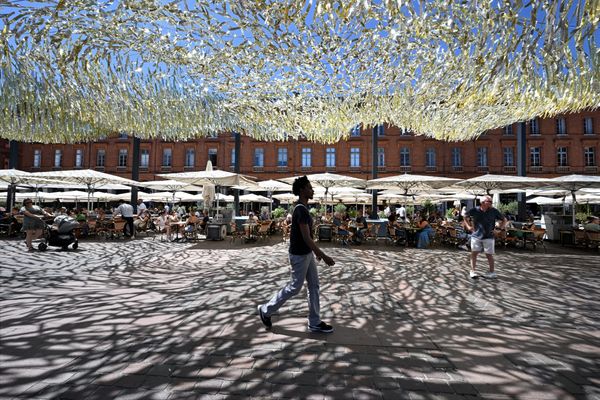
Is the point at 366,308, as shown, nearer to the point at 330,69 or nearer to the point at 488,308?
the point at 488,308

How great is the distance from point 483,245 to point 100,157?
3899 centimetres

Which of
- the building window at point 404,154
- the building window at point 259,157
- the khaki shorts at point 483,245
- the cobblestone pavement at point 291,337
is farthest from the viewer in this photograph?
the building window at point 259,157

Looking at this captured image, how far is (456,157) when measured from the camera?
31516mm

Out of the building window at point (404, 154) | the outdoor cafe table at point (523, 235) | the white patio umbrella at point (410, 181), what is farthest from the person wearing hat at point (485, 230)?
the building window at point (404, 154)

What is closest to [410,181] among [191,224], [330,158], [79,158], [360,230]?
[360,230]

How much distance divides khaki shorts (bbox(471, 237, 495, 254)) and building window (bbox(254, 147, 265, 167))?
27967 millimetres

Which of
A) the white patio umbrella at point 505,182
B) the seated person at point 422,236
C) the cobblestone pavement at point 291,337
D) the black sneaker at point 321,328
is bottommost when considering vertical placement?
the cobblestone pavement at point 291,337

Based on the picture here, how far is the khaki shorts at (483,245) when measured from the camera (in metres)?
5.98

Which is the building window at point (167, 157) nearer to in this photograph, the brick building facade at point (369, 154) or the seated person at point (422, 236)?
the brick building facade at point (369, 154)

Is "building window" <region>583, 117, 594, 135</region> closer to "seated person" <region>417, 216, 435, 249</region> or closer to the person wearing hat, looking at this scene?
"seated person" <region>417, 216, 435, 249</region>

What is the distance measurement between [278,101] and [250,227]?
18.9 ft

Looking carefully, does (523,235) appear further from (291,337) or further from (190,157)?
(190,157)

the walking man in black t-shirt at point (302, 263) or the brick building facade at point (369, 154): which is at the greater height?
the brick building facade at point (369, 154)

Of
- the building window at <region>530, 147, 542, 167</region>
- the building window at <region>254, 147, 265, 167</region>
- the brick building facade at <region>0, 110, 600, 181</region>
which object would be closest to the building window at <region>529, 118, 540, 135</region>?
the brick building facade at <region>0, 110, 600, 181</region>
